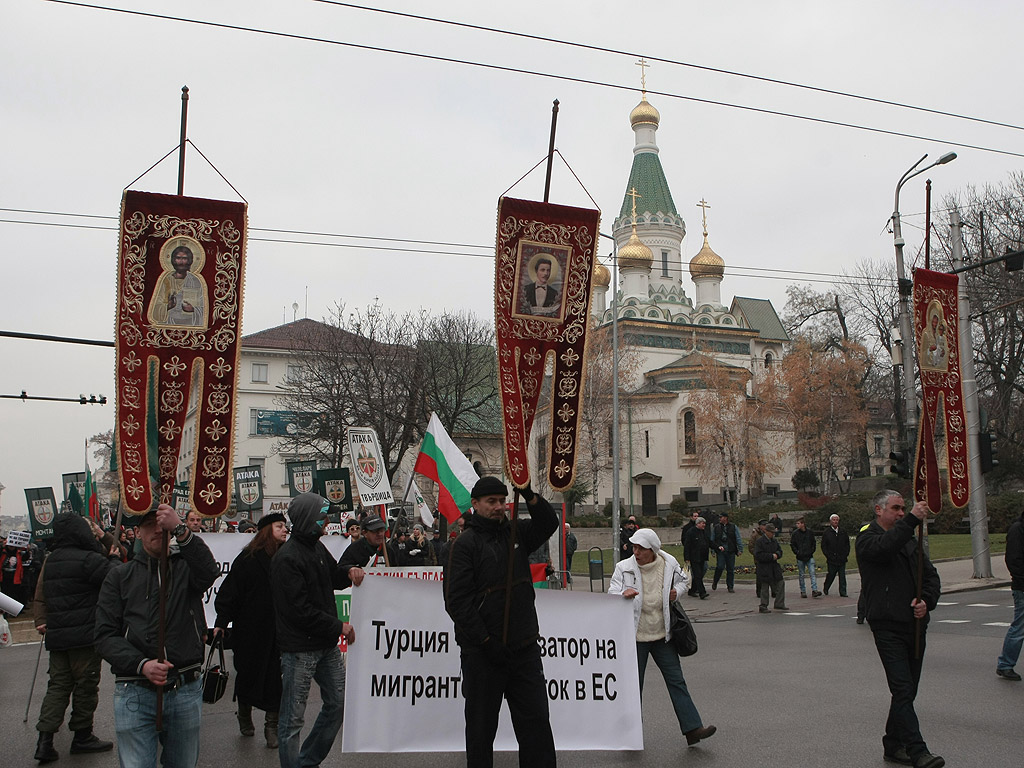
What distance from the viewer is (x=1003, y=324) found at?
118 feet

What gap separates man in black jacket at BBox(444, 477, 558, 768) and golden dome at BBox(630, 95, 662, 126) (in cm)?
8183

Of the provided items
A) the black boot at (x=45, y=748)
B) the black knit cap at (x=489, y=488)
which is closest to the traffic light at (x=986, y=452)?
the black knit cap at (x=489, y=488)

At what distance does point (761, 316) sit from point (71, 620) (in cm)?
8988

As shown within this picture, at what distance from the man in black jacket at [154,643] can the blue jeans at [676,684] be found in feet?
12.2

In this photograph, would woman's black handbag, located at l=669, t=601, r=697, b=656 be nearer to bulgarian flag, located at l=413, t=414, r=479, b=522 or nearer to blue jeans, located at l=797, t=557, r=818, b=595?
bulgarian flag, located at l=413, t=414, r=479, b=522

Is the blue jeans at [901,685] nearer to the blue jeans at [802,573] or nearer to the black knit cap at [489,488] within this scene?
the black knit cap at [489,488]

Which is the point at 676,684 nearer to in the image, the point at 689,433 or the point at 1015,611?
the point at 1015,611

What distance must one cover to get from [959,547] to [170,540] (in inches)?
1238

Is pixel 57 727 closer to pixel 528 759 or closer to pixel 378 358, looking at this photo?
pixel 528 759

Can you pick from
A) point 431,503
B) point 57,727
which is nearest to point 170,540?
point 57,727

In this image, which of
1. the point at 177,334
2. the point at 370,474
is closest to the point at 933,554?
the point at 370,474

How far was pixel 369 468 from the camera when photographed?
18.7 metres

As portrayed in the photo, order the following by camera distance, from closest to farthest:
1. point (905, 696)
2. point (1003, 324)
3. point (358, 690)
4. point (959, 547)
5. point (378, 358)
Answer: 1. point (905, 696)
2. point (358, 690)
3. point (959, 547)
4. point (1003, 324)
5. point (378, 358)

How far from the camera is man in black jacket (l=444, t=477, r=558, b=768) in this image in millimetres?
5707
